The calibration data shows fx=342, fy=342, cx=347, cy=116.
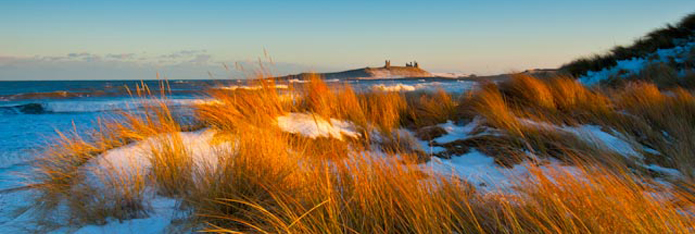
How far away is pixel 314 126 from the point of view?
3.00 metres

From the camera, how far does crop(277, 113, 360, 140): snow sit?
2846 mm

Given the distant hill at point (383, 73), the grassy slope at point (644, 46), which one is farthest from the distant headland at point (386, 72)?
the grassy slope at point (644, 46)

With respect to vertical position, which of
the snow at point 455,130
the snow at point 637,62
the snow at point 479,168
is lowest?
the snow at point 479,168

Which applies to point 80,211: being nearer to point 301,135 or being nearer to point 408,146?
point 301,135

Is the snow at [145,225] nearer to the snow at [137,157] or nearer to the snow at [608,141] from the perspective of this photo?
the snow at [137,157]

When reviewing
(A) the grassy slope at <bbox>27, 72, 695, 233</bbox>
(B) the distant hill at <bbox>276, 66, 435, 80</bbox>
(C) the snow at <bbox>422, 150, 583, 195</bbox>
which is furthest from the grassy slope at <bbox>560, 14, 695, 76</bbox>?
(B) the distant hill at <bbox>276, 66, 435, 80</bbox>

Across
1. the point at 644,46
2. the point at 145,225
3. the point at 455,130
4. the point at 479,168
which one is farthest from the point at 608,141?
the point at 644,46

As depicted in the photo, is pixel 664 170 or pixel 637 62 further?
pixel 637 62

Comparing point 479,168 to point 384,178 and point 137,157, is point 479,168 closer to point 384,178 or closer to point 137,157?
point 384,178

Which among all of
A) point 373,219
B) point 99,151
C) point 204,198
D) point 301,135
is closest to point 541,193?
point 373,219

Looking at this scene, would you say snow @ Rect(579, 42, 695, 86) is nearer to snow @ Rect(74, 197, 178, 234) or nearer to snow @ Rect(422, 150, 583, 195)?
snow @ Rect(422, 150, 583, 195)

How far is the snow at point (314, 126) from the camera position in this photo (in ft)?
9.34

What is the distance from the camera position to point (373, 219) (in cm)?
121

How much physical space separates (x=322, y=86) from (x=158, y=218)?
2.39 m
